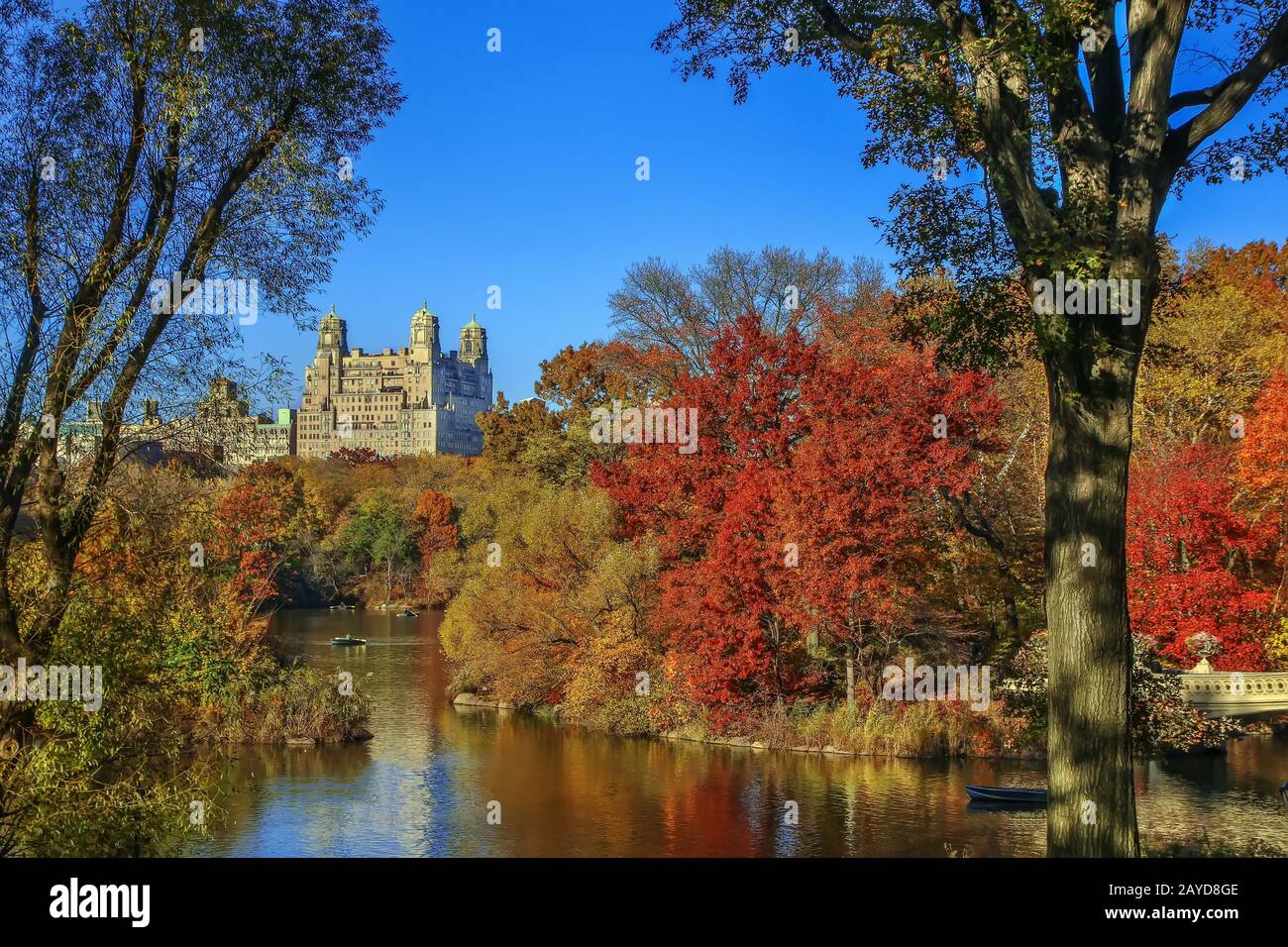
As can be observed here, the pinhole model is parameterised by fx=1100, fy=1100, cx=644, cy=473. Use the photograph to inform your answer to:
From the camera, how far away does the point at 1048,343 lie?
5840 millimetres

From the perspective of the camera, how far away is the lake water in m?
13.0

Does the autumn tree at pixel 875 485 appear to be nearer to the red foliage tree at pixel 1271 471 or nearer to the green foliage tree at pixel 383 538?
the red foliage tree at pixel 1271 471

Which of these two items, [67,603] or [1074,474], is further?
[67,603]

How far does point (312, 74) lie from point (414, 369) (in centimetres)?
13943

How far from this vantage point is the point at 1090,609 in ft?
19.8

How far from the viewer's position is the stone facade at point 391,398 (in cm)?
13738

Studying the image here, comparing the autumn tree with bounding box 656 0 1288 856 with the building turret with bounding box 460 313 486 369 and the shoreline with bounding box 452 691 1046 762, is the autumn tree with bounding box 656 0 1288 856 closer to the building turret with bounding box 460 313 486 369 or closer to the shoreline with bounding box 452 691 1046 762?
the shoreline with bounding box 452 691 1046 762

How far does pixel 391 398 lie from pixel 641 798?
132 m

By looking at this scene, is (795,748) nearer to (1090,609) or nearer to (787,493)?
(787,493)

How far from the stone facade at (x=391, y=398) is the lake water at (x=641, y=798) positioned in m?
118

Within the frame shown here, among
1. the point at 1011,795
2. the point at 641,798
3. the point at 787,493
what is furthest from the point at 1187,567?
the point at 641,798

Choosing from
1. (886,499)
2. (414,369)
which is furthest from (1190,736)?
(414,369)

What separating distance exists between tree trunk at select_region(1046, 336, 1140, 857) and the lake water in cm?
665
